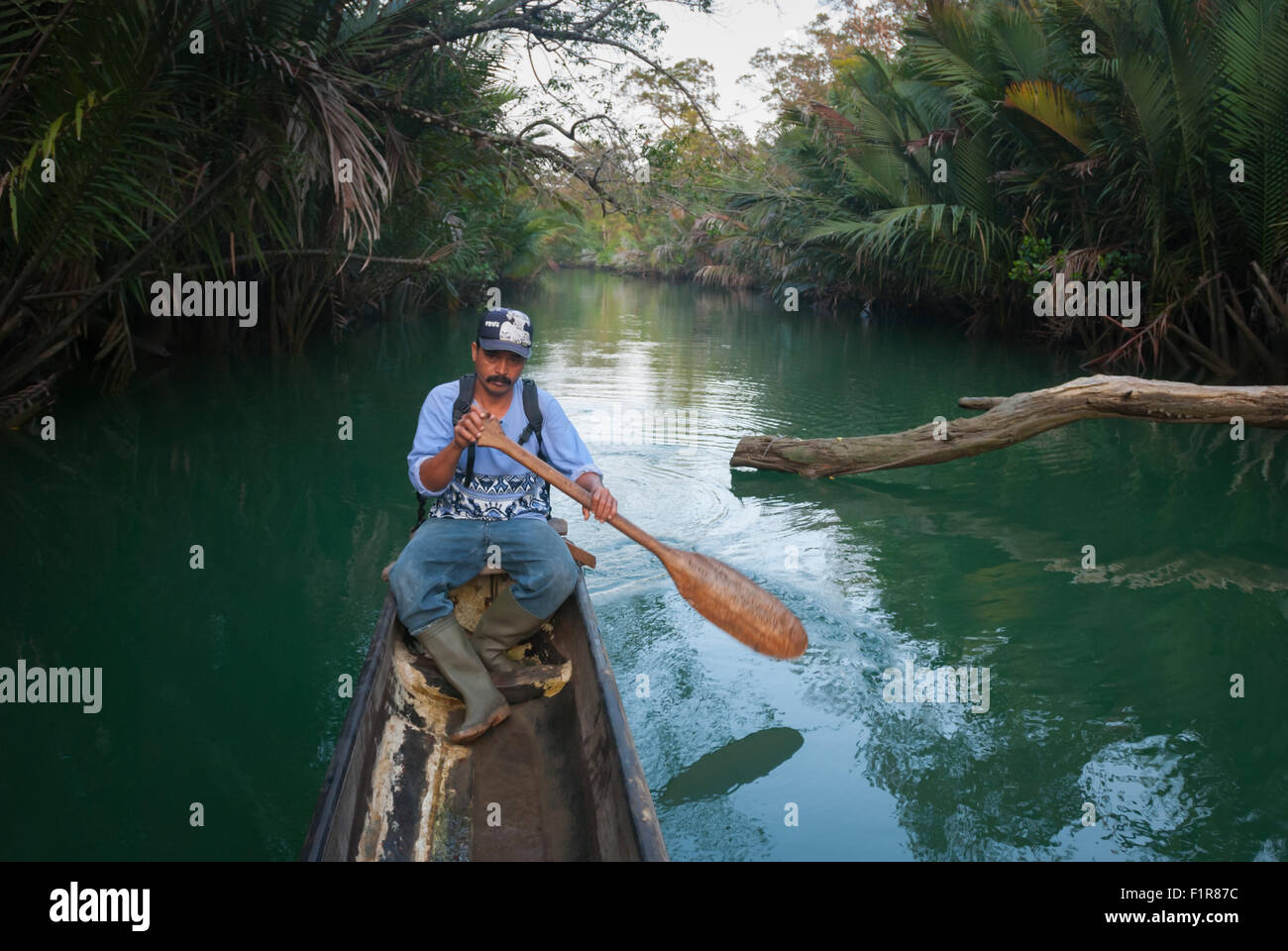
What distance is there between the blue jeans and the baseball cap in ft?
2.55

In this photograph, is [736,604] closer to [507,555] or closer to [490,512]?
[507,555]

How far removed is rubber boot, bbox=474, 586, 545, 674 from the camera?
450cm

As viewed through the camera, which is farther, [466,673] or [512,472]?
[512,472]

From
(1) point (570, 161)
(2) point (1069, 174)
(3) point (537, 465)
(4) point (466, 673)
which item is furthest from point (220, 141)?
(2) point (1069, 174)

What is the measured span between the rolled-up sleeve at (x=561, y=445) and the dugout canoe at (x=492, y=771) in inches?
20.4

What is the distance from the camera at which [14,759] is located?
4.20 m

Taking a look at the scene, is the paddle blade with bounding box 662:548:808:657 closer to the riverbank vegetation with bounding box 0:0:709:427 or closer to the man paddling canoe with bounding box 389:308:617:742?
the man paddling canoe with bounding box 389:308:617:742

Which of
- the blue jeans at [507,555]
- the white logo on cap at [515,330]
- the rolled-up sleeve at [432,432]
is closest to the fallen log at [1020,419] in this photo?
the blue jeans at [507,555]

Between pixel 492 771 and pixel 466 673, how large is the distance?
409 millimetres

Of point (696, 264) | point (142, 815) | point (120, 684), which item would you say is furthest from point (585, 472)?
point (696, 264)

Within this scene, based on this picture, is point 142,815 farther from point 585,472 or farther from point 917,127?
point 917,127

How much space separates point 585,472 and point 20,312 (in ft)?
19.5

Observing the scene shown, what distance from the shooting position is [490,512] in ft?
14.9

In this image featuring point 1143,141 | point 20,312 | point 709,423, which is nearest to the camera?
point 20,312
